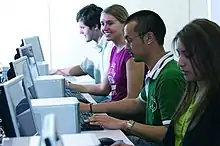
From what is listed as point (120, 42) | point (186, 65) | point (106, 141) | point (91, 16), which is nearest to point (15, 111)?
point (106, 141)

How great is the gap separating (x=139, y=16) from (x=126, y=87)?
822 millimetres

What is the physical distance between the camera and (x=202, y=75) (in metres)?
1.70

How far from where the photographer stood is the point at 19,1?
15.3 ft

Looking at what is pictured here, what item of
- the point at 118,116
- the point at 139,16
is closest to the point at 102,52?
the point at 118,116

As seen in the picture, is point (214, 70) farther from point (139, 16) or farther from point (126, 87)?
point (126, 87)

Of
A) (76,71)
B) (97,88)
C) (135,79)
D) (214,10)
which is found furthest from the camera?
(76,71)

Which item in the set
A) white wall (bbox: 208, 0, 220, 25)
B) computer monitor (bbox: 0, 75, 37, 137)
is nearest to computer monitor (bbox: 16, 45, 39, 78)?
computer monitor (bbox: 0, 75, 37, 137)

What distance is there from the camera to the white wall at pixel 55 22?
464 cm

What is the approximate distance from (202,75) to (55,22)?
10.4 feet

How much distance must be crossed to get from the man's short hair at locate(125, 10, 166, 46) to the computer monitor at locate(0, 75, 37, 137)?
2.60 ft

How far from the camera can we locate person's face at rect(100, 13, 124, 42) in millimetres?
3072

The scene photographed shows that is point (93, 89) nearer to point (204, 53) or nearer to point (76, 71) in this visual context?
point (76, 71)

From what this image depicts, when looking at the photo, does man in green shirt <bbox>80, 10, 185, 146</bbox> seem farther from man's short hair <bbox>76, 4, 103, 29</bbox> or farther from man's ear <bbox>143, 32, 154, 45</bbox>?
man's short hair <bbox>76, 4, 103, 29</bbox>

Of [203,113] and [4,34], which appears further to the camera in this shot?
[4,34]
